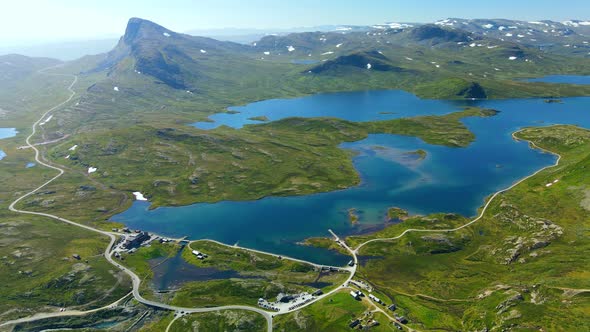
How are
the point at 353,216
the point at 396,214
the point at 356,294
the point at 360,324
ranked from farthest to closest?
the point at 353,216, the point at 396,214, the point at 356,294, the point at 360,324

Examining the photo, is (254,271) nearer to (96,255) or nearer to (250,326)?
(250,326)

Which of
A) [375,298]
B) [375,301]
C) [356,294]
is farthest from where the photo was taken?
[356,294]

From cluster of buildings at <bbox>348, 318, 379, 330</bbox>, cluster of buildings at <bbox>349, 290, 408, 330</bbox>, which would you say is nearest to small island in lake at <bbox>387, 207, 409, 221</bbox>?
cluster of buildings at <bbox>349, 290, 408, 330</bbox>

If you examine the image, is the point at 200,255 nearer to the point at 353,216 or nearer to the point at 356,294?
the point at 356,294

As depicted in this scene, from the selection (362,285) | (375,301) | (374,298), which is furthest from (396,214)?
(375,301)

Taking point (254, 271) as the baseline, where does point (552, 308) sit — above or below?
above

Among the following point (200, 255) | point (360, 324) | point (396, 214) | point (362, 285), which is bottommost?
point (200, 255)

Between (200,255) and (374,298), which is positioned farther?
(200,255)

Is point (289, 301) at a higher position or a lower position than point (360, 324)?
lower

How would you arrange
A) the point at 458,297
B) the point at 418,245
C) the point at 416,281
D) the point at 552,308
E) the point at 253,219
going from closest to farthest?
the point at 552,308 → the point at 458,297 → the point at 416,281 → the point at 418,245 → the point at 253,219

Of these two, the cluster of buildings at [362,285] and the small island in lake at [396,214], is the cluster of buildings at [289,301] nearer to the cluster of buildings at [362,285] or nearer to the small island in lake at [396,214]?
the cluster of buildings at [362,285]

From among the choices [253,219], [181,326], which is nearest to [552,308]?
[181,326]
